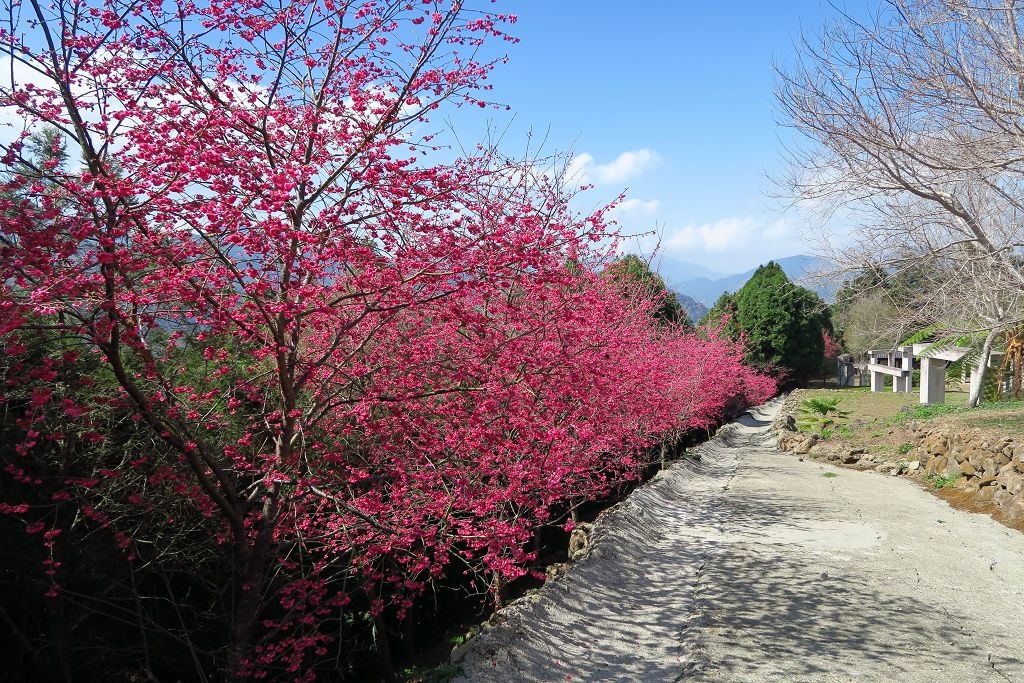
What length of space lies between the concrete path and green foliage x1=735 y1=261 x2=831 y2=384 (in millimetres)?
28656

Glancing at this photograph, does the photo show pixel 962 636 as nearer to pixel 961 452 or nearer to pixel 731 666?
pixel 731 666

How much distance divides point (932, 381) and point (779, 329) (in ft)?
45.5

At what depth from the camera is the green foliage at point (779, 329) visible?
37844 mm

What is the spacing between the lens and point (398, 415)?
406 cm

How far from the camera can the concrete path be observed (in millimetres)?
5027

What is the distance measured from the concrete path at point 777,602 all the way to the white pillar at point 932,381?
16005mm

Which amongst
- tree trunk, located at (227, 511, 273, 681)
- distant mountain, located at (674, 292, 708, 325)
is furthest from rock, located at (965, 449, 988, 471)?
distant mountain, located at (674, 292, 708, 325)

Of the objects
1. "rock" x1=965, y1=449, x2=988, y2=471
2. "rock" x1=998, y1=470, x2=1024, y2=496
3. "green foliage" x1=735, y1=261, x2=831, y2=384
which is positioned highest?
"green foliage" x1=735, y1=261, x2=831, y2=384

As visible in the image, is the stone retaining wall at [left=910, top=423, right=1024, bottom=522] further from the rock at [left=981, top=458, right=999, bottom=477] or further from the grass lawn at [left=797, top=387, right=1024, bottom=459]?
the grass lawn at [left=797, top=387, right=1024, bottom=459]

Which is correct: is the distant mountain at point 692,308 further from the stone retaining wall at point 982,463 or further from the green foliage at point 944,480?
the green foliage at point 944,480

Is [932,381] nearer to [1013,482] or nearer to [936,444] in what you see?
[936,444]

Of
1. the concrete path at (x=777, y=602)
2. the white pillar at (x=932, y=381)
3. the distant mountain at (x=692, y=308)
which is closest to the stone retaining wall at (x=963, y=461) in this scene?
the concrete path at (x=777, y=602)

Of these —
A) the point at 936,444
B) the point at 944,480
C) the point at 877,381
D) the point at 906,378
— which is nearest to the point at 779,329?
the point at 877,381

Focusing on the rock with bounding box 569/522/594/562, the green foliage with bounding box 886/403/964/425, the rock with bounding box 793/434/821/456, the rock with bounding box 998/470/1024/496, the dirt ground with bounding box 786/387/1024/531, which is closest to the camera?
the rock with bounding box 569/522/594/562
